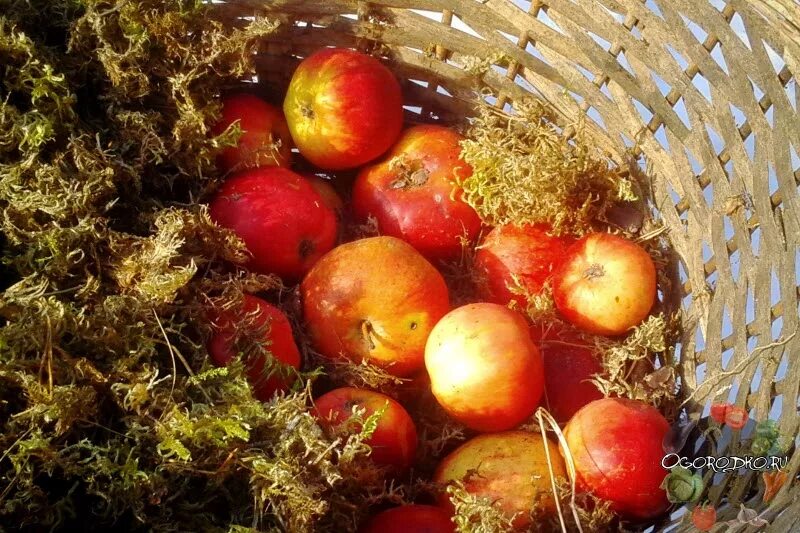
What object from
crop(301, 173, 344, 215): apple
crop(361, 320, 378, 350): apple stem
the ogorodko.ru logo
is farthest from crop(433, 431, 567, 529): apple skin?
crop(301, 173, 344, 215): apple

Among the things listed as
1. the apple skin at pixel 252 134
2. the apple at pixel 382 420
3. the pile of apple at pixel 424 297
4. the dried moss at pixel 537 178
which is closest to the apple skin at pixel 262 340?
the pile of apple at pixel 424 297

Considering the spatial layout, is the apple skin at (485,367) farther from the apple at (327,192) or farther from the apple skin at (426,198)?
the apple at (327,192)

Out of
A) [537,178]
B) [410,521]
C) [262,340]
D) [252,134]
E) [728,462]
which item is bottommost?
[410,521]

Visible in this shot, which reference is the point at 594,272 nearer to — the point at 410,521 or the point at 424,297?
the point at 424,297

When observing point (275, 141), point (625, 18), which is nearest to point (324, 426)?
point (275, 141)

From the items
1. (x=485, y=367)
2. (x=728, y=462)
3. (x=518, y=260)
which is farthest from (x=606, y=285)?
(x=728, y=462)

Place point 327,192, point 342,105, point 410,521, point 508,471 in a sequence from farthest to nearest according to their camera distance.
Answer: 1. point 327,192
2. point 342,105
3. point 508,471
4. point 410,521

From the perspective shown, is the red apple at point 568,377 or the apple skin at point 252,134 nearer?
the red apple at point 568,377
